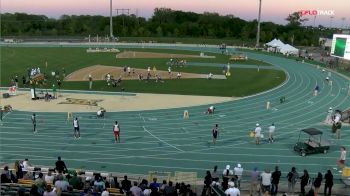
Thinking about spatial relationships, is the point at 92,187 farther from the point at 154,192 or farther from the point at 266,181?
the point at 266,181

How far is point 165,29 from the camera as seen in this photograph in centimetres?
12119

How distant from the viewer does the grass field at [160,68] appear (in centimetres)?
3816

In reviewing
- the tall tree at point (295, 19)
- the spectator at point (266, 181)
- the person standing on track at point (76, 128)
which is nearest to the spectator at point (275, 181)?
the spectator at point (266, 181)

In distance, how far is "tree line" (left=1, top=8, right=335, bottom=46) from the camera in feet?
374

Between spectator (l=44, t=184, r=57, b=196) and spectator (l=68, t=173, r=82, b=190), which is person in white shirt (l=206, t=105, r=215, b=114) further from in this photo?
spectator (l=44, t=184, r=57, b=196)

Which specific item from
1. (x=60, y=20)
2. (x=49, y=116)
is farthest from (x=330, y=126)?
(x=60, y=20)

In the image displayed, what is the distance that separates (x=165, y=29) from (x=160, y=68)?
7158 centimetres

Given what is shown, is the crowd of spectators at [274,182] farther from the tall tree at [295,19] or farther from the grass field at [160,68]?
the tall tree at [295,19]

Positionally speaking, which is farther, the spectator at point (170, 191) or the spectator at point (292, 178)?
the spectator at point (292, 178)

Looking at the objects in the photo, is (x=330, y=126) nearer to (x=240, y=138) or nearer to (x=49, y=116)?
(x=240, y=138)

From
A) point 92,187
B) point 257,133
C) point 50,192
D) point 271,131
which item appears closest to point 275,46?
point 271,131

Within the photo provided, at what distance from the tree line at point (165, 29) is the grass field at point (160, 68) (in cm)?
5099

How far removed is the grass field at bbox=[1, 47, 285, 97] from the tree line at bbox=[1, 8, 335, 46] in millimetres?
50992

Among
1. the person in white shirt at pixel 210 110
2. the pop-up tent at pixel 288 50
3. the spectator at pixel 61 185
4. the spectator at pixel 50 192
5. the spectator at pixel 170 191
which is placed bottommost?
the person in white shirt at pixel 210 110
